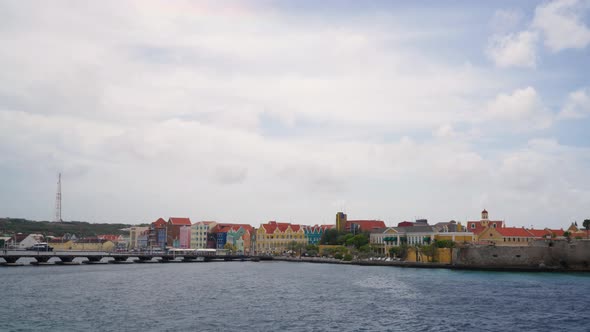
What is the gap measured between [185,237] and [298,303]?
144 metres

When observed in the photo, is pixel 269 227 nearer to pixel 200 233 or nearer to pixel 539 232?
pixel 200 233

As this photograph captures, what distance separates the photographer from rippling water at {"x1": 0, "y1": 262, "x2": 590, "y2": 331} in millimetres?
42125

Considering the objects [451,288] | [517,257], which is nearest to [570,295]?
[451,288]

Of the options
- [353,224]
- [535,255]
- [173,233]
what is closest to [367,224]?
[353,224]

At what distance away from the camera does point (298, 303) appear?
53.7 m

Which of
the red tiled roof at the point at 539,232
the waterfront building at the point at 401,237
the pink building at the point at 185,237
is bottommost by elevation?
the pink building at the point at 185,237

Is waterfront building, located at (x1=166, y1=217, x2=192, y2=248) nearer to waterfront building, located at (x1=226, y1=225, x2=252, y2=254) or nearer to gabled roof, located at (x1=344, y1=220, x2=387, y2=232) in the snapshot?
waterfront building, located at (x1=226, y1=225, x2=252, y2=254)

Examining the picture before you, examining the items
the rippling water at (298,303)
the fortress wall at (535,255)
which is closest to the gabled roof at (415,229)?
the fortress wall at (535,255)

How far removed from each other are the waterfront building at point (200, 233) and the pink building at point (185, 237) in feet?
9.22

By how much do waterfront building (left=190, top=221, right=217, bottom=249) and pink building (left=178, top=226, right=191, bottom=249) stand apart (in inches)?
111

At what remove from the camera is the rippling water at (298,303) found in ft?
138

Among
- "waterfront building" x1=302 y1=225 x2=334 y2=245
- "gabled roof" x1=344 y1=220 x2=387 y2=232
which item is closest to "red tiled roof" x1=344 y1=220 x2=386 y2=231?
"gabled roof" x1=344 y1=220 x2=387 y2=232

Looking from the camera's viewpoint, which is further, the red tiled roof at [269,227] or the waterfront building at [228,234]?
the waterfront building at [228,234]

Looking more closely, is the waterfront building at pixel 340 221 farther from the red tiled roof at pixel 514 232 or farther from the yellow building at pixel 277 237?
the red tiled roof at pixel 514 232
